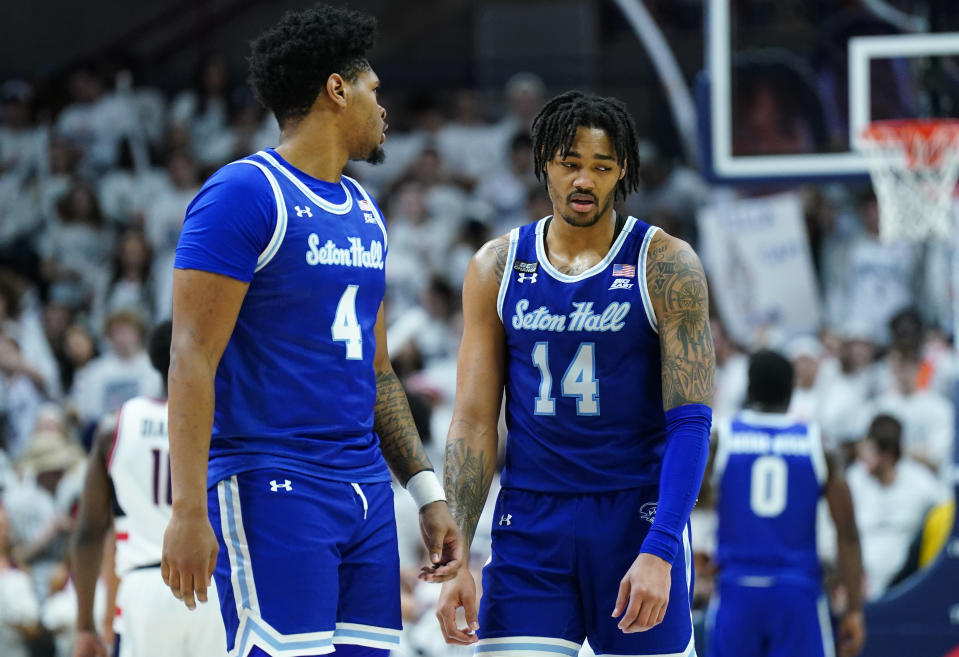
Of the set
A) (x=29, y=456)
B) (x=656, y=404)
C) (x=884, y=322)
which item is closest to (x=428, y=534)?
(x=656, y=404)

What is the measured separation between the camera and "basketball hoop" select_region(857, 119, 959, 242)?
9.25 m

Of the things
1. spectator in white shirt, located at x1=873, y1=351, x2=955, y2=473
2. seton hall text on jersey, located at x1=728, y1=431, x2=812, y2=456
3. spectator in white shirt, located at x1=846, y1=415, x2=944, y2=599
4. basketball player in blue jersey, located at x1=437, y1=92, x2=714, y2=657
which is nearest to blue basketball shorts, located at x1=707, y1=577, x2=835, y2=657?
seton hall text on jersey, located at x1=728, y1=431, x2=812, y2=456

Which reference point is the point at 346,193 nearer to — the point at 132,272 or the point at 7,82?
the point at 132,272

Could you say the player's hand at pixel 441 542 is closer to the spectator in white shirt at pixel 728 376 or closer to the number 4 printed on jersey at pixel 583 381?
the number 4 printed on jersey at pixel 583 381

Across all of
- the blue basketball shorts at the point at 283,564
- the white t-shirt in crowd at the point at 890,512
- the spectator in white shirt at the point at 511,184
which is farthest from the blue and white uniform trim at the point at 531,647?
the spectator in white shirt at the point at 511,184

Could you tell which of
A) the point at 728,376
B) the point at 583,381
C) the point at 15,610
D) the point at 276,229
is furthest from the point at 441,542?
the point at 728,376

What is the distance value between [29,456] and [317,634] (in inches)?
277

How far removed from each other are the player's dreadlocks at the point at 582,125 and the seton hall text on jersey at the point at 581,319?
413 mm

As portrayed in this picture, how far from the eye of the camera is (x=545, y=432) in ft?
14.7

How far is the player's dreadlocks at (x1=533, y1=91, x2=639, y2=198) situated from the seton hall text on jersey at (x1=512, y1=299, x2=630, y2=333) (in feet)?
1.36

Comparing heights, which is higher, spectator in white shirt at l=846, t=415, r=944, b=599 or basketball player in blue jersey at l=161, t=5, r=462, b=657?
basketball player in blue jersey at l=161, t=5, r=462, b=657

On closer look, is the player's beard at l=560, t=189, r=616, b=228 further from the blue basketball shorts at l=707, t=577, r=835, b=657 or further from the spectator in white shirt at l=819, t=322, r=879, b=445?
the spectator in white shirt at l=819, t=322, r=879, b=445

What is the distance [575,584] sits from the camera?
174 inches

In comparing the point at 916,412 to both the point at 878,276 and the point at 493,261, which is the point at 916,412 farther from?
the point at 493,261
